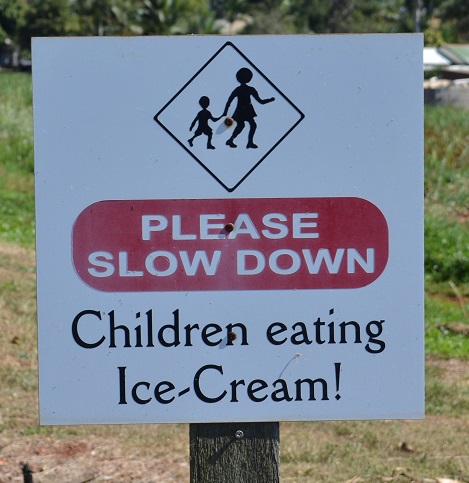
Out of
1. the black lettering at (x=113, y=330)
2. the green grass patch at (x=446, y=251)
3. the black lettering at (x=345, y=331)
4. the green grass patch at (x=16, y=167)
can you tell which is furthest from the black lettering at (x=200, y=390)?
the green grass patch at (x=16, y=167)

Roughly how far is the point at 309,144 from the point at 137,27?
47.0 m

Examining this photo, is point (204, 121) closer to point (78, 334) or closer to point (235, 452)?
point (78, 334)

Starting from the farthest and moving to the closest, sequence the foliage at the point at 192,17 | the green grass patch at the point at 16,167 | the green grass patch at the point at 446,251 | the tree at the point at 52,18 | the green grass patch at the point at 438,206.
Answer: the foliage at the point at 192,17
the tree at the point at 52,18
the green grass patch at the point at 16,167
the green grass patch at the point at 446,251
the green grass patch at the point at 438,206

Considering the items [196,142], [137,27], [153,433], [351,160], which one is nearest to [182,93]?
[196,142]

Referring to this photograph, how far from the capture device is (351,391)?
2248 mm

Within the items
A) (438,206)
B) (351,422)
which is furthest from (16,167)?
(351,422)

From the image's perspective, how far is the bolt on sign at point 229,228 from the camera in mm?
2195

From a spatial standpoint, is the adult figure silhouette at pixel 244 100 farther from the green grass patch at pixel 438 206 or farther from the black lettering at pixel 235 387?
the green grass patch at pixel 438 206

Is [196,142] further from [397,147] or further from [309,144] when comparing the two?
[397,147]

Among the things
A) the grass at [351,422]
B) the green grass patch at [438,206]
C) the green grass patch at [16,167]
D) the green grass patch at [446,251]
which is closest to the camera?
the grass at [351,422]

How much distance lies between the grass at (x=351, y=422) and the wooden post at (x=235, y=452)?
1.58m

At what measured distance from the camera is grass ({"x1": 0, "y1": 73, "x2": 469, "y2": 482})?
13.8 feet

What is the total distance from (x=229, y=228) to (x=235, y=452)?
1.79 feet

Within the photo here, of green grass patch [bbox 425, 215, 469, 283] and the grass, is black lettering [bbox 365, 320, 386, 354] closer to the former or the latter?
the grass
